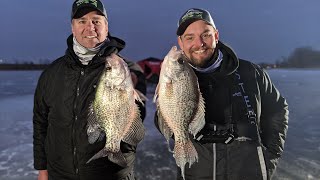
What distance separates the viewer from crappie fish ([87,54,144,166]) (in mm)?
2551

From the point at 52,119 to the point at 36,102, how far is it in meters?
0.33

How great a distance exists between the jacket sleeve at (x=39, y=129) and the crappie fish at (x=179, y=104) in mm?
1366

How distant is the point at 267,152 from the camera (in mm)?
3023

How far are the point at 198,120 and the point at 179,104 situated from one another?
22 centimetres

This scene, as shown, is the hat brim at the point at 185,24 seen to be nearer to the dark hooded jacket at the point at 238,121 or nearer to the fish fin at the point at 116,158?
the dark hooded jacket at the point at 238,121

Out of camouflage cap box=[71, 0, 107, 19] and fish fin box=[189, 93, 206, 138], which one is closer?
fish fin box=[189, 93, 206, 138]

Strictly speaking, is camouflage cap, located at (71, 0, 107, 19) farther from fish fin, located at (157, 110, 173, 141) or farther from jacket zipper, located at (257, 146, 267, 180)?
jacket zipper, located at (257, 146, 267, 180)

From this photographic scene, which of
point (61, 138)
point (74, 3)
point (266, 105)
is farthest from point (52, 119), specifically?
point (266, 105)

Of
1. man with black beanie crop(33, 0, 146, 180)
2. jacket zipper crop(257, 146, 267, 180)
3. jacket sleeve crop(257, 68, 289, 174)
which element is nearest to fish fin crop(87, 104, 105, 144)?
man with black beanie crop(33, 0, 146, 180)

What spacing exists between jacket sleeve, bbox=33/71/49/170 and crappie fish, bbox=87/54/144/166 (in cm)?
82

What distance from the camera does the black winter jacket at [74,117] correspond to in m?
3.05

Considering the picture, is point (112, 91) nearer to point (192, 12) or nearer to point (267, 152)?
point (192, 12)

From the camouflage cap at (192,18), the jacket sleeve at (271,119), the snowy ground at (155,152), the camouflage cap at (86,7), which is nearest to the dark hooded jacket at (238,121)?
the jacket sleeve at (271,119)

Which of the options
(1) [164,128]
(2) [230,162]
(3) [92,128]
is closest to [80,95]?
(3) [92,128]
